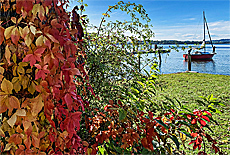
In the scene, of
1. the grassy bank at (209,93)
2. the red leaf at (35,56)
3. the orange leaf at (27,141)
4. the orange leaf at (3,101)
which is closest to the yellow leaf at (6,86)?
the orange leaf at (3,101)

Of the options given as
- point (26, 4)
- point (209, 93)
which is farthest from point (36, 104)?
point (209, 93)

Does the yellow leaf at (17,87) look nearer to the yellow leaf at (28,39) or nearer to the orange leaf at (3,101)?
the orange leaf at (3,101)

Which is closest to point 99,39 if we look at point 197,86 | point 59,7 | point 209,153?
point 59,7

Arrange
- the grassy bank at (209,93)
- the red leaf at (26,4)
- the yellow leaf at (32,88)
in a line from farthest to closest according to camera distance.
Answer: the grassy bank at (209,93)
the yellow leaf at (32,88)
the red leaf at (26,4)

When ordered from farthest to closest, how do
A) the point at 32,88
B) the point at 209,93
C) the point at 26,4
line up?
1. the point at 209,93
2. the point at 32,88
3. the point at 26,4

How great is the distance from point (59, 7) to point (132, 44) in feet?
5.05

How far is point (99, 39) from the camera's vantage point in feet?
7.45

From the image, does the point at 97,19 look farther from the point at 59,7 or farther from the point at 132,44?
the point at 59,7

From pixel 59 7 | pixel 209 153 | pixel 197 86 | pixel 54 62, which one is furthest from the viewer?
pixel 197 86

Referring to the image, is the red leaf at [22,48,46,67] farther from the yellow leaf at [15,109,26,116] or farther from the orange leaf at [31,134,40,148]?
the orange leaf at [31,134,40,148]

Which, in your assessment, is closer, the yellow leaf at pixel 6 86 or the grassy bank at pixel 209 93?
the yellow leaf at pixel 6 86

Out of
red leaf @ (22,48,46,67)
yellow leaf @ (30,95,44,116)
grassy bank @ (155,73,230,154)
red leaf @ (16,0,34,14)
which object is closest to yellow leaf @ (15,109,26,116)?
yellow leaf @ (30,95,44,116)

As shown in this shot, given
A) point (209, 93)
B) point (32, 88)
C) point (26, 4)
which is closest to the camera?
point (26, 4)

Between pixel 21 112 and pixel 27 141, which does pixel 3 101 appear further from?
pixel 27 141
